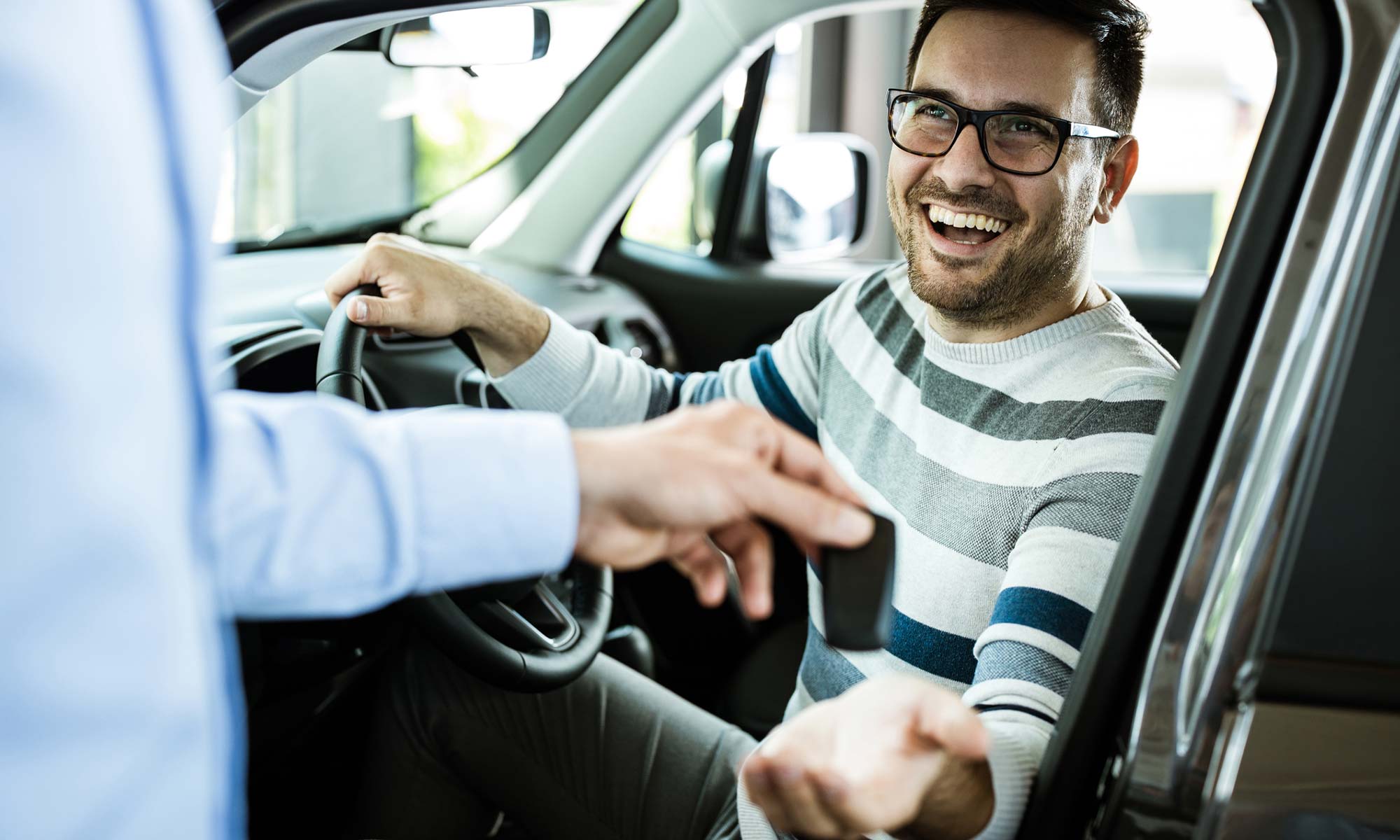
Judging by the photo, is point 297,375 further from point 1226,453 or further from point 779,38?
point 779,38

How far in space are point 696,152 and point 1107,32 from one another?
231 centimetres

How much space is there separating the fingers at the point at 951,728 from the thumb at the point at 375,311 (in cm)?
87

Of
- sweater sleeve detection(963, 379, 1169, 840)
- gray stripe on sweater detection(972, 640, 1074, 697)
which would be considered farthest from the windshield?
gray stripe on sweater detection(972, 640, 1074, 697)

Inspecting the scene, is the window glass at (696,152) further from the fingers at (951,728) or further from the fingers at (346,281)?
the fingers at (951,728)

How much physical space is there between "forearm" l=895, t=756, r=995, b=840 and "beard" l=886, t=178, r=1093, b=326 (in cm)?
69

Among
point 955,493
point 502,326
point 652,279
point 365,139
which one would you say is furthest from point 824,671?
point 365,139

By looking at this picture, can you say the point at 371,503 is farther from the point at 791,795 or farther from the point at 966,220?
the point at 966,220

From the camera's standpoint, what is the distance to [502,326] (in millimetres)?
1594

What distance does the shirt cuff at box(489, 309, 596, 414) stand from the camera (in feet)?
5.29

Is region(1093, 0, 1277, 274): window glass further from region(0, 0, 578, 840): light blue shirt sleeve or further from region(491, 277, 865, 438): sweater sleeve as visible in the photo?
region(0, 0, 578, 840): light blue shirt sleeve

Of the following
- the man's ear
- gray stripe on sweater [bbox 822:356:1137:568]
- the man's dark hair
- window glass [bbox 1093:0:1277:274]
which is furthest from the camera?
window glass [bbox 1093:0:1277:274]

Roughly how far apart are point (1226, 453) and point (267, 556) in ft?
1.95

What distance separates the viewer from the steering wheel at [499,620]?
1.25 metres

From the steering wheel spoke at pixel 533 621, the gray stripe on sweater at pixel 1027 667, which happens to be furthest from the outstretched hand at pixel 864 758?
the steering wheel spoke at pixel 533 621
